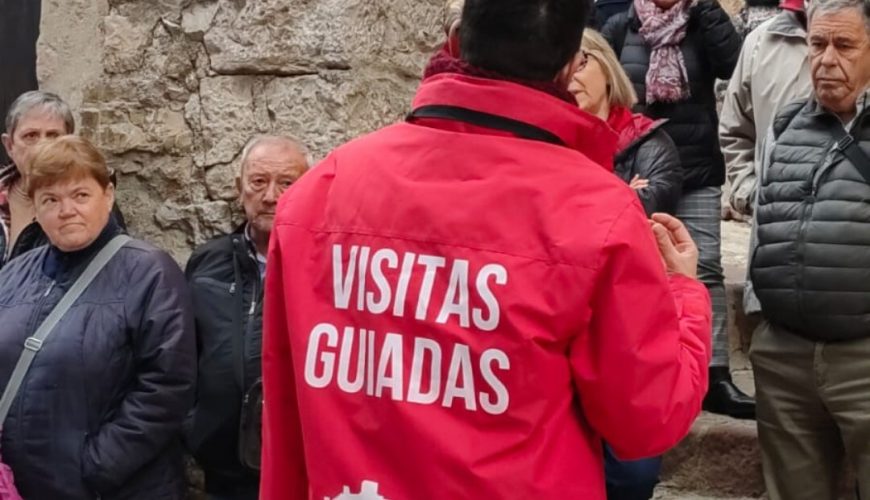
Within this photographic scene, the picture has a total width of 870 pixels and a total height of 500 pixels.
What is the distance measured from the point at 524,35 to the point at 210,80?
212 centimetres

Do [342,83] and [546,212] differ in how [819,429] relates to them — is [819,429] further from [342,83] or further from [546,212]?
[546,212]

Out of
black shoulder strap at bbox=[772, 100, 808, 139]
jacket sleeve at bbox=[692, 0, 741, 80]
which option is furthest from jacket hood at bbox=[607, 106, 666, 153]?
jacket sleeve at bbox=[692, 0, 741, 80]

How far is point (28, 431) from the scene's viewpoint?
316 centimetres

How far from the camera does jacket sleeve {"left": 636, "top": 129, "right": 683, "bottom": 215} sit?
3904 millimetres

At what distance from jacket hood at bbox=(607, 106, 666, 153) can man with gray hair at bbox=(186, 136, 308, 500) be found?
3.24ft

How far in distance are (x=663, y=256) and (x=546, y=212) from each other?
33cm

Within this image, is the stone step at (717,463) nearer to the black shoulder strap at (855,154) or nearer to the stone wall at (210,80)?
the black shoulder strap at (855,154)

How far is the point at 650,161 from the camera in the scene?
13.0 feet

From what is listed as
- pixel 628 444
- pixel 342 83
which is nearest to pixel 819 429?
pixel 342 83

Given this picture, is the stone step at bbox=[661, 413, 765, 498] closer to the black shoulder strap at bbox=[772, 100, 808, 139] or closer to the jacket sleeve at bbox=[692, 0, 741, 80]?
the black shoulder strap at bbox=[772, 100, 808, 139]

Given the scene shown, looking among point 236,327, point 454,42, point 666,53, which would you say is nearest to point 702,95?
point 666,53

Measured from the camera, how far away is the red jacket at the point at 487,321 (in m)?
1.78

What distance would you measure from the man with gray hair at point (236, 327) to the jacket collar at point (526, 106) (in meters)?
1.50

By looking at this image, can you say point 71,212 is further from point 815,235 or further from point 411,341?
point 815,235
